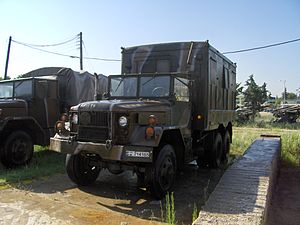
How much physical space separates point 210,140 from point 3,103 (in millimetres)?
4957

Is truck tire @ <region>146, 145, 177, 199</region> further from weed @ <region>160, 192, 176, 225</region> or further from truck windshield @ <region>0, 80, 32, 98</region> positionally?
truck windshield @ <region>0, 80, 32, 98</region>

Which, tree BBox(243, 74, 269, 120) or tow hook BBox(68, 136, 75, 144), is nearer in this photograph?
tow hook BBox(68, 136, 75, 144)

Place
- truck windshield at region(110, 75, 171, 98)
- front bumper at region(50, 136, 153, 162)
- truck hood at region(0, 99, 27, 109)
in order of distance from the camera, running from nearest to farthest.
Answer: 1. front bumper at region(50, 136, 153, 162)
2. truck windshield at region(110, 75, 171, 98)
3. truck hood at region(0, 99, 27, 109)

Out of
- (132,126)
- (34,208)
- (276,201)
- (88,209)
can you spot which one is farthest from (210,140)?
(34,208)

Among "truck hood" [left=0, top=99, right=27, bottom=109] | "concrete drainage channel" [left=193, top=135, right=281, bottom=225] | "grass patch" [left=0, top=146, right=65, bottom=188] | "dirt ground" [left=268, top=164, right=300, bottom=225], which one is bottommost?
"dirt ground" [left=268, top=164, right=300, bottom=225]

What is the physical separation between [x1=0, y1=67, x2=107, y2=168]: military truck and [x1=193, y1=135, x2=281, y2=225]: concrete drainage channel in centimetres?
378

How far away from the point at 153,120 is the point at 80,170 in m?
1.90

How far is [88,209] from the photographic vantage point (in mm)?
5008

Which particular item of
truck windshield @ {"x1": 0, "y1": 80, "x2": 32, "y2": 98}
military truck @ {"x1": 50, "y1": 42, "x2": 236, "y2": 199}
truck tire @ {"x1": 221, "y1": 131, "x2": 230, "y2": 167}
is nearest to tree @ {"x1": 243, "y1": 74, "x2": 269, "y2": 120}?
truck tire @ {"x1": 221, "y1": 131, "x2": 230, "y2": 167}

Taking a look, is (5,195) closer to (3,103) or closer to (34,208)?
(34,208)

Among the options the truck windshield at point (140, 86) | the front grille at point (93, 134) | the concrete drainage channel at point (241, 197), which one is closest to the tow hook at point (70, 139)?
the front grille at point (93, 134)

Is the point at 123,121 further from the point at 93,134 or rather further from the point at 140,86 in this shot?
the point at 140,86

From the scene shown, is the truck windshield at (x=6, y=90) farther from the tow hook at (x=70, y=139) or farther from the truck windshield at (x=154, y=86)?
the truck windshield at (x=154, y=86)

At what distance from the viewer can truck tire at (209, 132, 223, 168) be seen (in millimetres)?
8316
